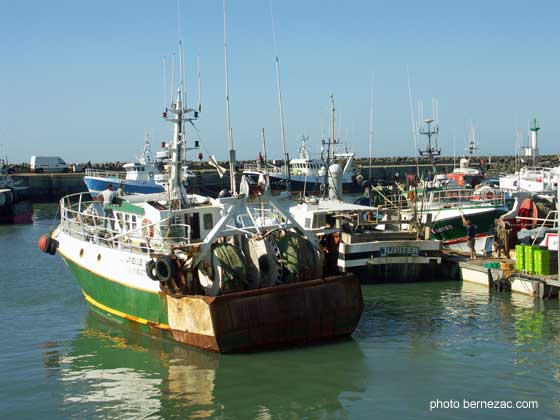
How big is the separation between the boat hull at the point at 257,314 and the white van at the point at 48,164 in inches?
2992

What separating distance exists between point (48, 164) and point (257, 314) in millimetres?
81097

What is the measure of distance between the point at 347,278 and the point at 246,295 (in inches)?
100

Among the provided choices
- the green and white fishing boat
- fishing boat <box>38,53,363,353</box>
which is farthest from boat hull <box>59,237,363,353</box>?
the green and white fishing boat

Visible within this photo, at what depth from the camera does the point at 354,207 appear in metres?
26.1

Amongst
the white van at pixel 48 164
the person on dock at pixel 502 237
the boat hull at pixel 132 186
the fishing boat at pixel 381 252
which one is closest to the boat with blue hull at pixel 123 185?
the boat hull at pixel 132 186

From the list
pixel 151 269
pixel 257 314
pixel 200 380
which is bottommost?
pixel 200 380

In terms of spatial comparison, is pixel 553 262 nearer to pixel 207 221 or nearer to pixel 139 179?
pixel 207 221

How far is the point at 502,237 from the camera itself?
2536 centimetres

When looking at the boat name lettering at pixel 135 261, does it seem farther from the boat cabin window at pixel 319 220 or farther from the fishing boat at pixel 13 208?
the fishing boat at pixel 13 208

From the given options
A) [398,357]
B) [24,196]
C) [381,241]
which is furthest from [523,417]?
Answer: [24,196]

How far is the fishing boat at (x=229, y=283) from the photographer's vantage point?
51.1ft

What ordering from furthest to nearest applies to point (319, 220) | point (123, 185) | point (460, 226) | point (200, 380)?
point (123, 185) → point (460, 226) → point (319, 220) → point (200, 380)

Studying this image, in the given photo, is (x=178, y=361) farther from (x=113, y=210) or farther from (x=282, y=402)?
(x=113, y=210)

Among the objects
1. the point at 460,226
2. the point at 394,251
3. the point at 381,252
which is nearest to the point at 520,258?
the point at 394,251
